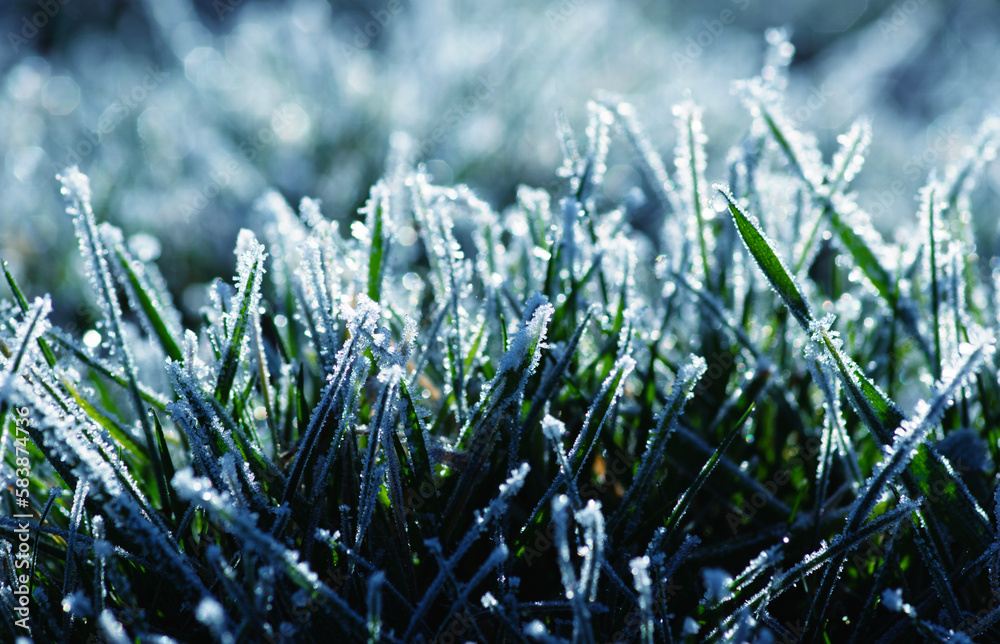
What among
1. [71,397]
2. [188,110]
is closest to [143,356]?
[71,397]

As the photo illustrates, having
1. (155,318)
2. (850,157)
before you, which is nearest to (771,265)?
(850,157)

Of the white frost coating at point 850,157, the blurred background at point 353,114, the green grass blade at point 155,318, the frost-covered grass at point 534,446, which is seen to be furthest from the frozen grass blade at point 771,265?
the blurred background at point 353,114

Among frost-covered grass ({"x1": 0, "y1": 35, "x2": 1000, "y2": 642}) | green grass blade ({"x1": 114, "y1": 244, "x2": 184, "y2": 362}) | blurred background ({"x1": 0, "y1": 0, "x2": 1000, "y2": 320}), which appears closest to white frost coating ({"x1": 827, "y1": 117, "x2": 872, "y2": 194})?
frost-covered grass ({"x1": 0, "y1": 35, "x2": 1000, "y2": 642})

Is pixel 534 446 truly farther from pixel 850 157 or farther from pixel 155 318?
pixel 850 157

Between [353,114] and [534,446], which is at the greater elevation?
[353,114]

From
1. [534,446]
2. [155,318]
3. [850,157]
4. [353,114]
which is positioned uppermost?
[353,114]

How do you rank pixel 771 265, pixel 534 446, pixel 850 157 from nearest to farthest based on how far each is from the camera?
pixel 771 265 → pixel 534 446 → pixel 850 157
